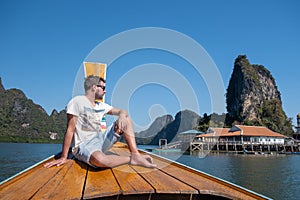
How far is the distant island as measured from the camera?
191 ft

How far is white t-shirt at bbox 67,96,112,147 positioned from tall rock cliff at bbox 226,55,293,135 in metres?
58.0

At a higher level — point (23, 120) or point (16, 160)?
point (23, 120)

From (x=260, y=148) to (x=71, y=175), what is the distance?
3845 cm

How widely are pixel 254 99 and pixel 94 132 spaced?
65825 millimetres

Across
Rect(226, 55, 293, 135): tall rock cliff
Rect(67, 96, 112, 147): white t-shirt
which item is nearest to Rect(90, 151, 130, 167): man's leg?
Rect(67, 96, 112, 147): white t-shirt

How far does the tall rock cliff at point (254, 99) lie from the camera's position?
59341 millimetres

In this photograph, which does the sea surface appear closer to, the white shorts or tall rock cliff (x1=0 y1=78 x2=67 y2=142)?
the white shorts

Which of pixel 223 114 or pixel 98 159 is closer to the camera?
pixel 98 159

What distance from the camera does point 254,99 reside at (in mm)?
63438

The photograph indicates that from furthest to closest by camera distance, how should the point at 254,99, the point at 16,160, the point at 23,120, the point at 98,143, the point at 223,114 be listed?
the point at 23,120 < the point at 254,99 < the point at 223,114 < the point at 16,160 < the point at 98,143

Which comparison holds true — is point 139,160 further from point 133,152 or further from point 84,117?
point 84,117

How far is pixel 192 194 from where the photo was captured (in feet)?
5.46

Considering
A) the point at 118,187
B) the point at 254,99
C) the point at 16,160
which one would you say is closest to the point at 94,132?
the point at 118,187

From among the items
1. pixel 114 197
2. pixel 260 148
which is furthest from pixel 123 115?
pixel 260 148
